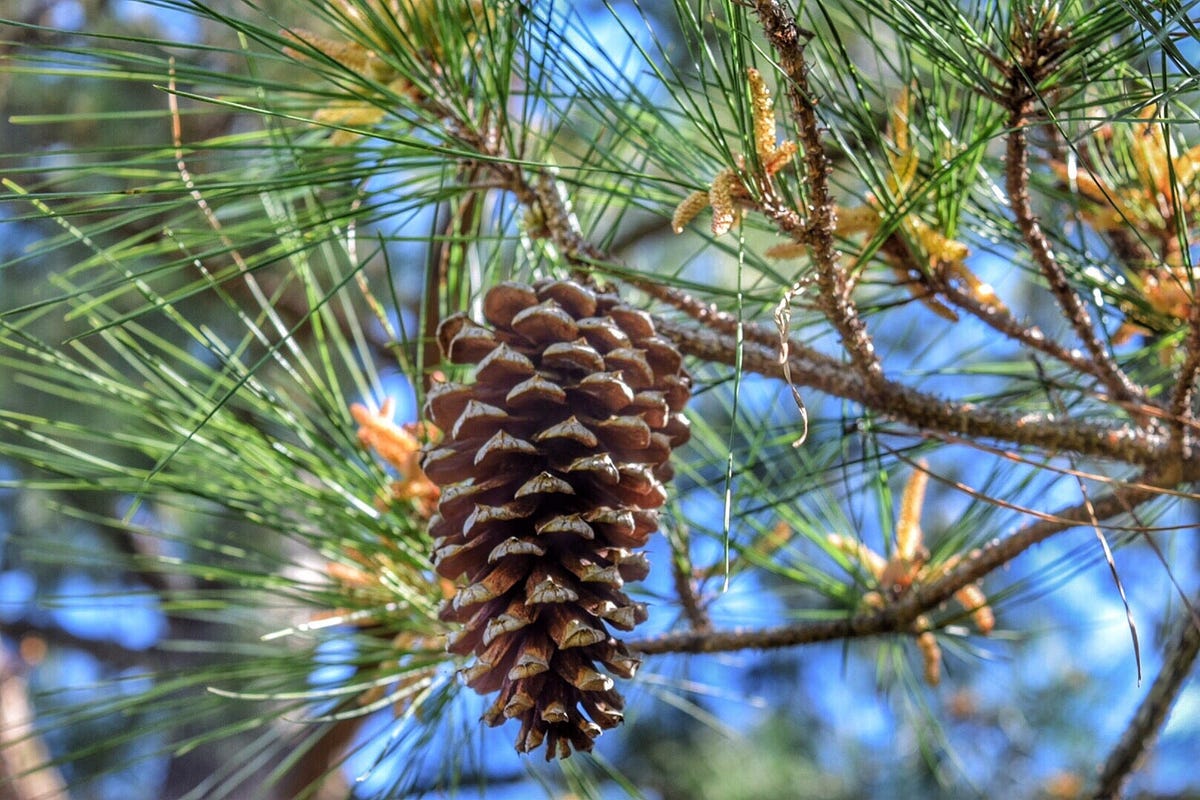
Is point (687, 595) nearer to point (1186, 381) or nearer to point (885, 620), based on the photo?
point (885, 620)

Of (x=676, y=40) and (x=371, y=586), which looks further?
(x=676, y=40)

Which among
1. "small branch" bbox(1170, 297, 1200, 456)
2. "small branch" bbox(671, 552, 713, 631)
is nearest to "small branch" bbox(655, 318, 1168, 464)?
"small branch" bbox(1170, 297, 1200, 456)

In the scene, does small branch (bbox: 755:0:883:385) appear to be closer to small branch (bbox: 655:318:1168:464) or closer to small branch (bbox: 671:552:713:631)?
small branch (bbox: 655:318:1168:464)

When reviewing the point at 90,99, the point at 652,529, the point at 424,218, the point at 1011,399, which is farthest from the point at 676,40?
the point at 652,529

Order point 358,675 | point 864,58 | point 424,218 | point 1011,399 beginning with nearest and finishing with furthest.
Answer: point 358,675, point 1011,399, point 424,218, point 864,58

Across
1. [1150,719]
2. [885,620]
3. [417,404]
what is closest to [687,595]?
[885,620]

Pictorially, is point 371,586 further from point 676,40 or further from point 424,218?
point 676,40

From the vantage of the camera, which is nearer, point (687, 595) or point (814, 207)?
point (814, 207)
